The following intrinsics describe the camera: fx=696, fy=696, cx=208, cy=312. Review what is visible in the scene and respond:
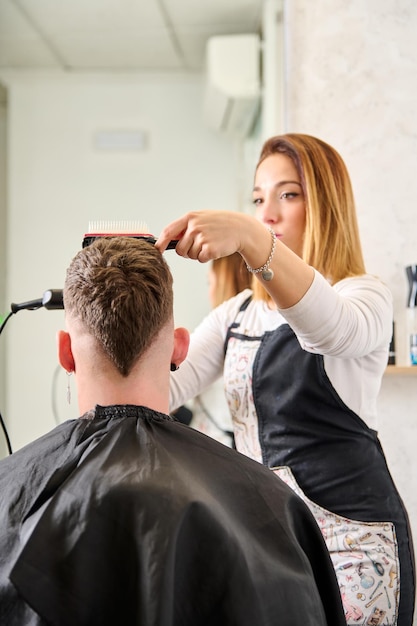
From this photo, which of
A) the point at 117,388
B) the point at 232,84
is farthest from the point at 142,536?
the point at 232,84

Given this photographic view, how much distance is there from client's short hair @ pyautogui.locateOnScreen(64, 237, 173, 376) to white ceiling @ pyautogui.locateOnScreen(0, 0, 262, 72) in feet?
4.81

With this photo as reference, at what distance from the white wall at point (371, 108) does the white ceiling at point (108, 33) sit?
0.42 metres

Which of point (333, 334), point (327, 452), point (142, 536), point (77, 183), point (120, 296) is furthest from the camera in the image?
point (77, 183)

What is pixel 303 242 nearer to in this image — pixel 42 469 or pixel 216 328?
pixel 216 328

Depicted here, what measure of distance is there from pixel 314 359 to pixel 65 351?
685 millimetres

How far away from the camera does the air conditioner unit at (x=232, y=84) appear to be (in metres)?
2.58

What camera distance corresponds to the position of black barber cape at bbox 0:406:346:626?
1051 millimetres

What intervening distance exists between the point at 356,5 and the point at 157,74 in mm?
899

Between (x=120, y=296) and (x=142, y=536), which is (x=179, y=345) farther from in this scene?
(x=142, y=536)

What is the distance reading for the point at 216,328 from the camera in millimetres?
2014

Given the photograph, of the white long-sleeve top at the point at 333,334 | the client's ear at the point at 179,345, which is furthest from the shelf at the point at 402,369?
the client's ear at the point at 179,345

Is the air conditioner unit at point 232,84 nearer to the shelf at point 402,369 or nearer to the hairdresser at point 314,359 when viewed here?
the hairdresser at point 314,359

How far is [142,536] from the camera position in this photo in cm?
108

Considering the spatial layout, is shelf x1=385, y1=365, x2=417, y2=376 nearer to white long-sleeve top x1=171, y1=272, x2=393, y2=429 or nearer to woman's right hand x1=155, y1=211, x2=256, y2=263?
white long-sleeve top x1=171, y1=272, x2=393, y2=429
